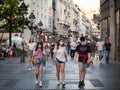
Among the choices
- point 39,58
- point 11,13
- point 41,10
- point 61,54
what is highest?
point 41,10

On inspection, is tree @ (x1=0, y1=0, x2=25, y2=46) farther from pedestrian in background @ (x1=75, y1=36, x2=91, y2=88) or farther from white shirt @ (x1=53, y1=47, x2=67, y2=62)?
pedestrian in background @ (x1=75, y1=36, x2=91, y2=88)

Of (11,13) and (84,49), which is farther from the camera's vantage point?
(11,13)

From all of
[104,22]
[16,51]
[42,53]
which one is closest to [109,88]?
[42,53]

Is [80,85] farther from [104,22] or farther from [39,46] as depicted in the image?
[104,22]

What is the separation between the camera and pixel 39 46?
15227 millimetres

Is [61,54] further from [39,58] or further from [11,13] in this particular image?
[11,13]

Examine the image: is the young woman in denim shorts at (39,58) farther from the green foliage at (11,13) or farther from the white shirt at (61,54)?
the green foliage at (11,13)

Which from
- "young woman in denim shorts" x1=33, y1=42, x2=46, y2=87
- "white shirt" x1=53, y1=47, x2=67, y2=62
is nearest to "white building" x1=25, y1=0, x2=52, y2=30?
"young woman in denim shorts" x1=33, y1=42, x2=46, y2=87

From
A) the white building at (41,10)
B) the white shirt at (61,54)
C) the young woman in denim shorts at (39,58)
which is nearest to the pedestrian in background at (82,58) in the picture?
the white shirt at (61,54)

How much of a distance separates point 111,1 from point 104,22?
7249 mm

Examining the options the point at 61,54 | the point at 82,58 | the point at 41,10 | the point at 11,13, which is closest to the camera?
the point at 82,58

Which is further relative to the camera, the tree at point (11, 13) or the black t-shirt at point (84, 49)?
the tree at point (11, 13)

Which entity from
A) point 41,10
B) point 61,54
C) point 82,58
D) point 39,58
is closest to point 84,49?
point 82,58

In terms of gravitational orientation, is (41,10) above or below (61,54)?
above
